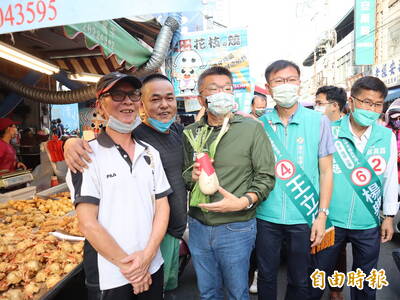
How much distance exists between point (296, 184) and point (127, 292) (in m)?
1.55

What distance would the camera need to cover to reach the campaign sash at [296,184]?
→ 2.36m

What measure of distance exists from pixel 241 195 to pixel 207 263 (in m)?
0.64

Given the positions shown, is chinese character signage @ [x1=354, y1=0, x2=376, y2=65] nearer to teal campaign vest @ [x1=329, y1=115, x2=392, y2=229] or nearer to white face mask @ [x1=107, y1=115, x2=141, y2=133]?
teal campaign vest @ [x1=329, y1=115, x2=392, y2=229]

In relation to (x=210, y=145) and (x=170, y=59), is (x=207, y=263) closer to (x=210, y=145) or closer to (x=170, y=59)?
(x=210, y=145)

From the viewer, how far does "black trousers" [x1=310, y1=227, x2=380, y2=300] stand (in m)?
2.65

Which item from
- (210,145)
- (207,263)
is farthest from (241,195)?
(207,263)

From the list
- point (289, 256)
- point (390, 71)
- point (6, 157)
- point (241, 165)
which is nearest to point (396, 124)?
point (289, 256)

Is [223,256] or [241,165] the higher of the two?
[241,165]

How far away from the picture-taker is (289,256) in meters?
2.45

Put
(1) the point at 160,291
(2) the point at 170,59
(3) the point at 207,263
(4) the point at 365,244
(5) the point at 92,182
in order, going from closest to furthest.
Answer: (5) the point at 92,182
(1) the point at 160,291
(3) the point at 207,263
(4) the point at 365,244
(2) the point at 170,59

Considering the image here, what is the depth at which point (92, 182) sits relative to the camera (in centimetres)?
174

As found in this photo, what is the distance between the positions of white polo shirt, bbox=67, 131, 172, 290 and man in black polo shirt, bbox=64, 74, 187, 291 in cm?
42

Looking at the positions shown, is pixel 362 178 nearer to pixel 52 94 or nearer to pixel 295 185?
pixel 295 185

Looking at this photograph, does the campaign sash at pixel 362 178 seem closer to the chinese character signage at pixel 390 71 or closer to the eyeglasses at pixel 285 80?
the eyeglasses at pixel 285 80
